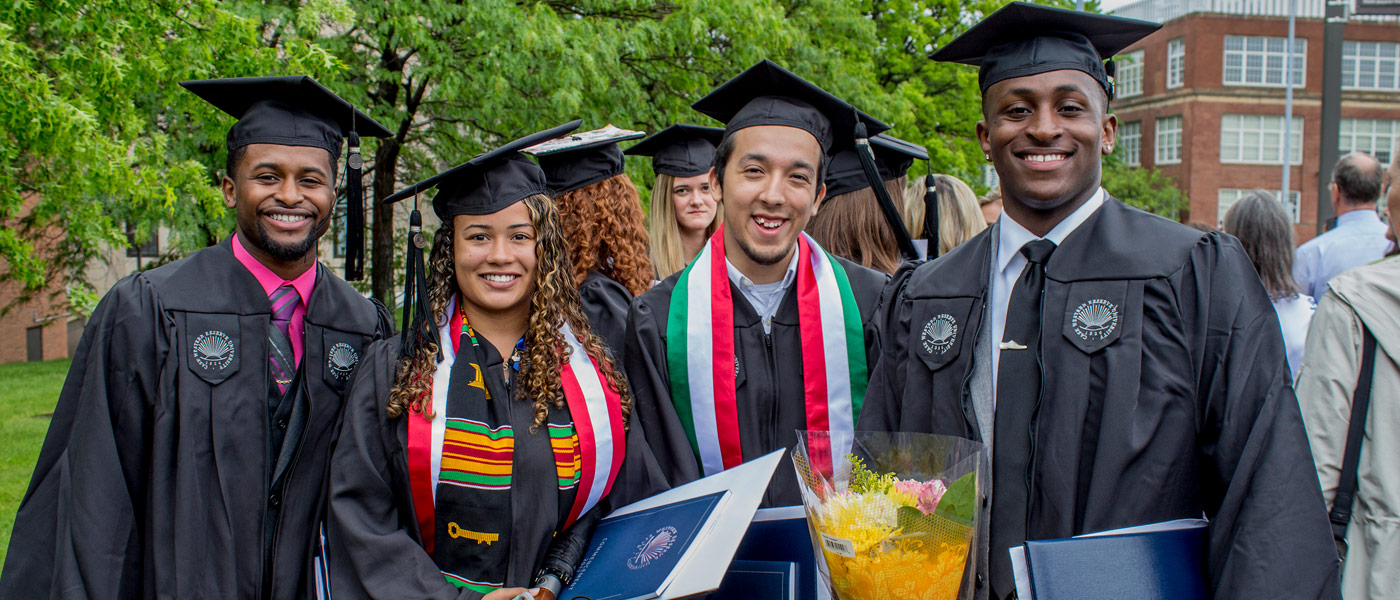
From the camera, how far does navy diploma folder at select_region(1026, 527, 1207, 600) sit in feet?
5.49

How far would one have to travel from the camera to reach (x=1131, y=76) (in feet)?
141

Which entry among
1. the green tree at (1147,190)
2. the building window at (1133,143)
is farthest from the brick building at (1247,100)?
the green tree at (1147,190)

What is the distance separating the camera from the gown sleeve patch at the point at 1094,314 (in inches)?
77.3

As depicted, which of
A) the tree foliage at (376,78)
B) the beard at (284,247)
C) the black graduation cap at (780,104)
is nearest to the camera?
the beard at (284,247)

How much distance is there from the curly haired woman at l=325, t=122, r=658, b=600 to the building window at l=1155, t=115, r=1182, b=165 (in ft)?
141

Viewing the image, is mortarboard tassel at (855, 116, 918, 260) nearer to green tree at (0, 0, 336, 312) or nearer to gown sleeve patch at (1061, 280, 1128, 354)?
gown sleeve patch at (1061, 280, 1128, 354)

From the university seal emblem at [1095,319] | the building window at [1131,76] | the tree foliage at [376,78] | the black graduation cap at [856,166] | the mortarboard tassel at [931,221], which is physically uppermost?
the building window at [1131,76]

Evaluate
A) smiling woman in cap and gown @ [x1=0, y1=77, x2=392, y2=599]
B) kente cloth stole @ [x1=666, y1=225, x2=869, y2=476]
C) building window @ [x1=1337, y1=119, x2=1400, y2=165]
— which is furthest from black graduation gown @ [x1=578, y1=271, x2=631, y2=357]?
building window @ [x1=1337, y1=119, x2=1400, y2=165]

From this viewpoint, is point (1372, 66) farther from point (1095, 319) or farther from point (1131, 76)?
point (1095, 319)

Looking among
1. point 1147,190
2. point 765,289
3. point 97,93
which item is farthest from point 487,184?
point 1147,190

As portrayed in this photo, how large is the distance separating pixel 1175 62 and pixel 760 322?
44.1 metres

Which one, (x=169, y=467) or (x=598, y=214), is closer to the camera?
(x=169, y=467)

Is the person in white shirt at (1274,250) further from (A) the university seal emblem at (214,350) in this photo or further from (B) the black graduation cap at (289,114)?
Result: (A) the university seal emblem at (214,350)

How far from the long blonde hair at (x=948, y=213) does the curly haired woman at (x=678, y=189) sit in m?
0.93
